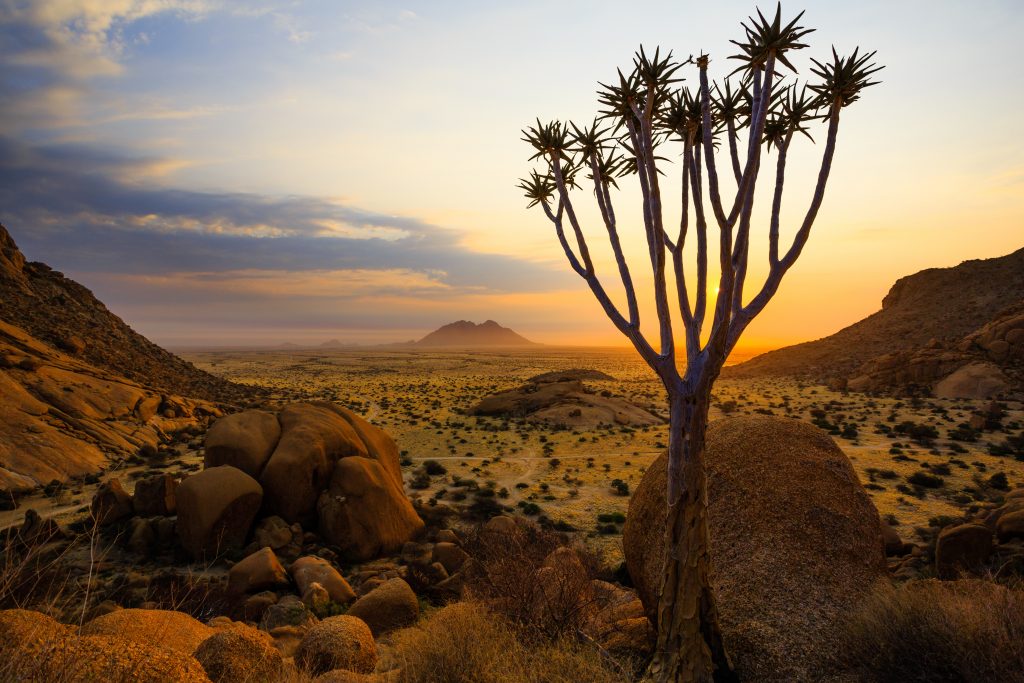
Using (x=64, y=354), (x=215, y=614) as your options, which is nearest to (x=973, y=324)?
(x=215, y=614)

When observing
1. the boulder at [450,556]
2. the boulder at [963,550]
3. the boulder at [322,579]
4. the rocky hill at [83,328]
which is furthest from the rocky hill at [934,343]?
the rocky hill at [83,328]

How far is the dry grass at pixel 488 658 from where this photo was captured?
6352mm

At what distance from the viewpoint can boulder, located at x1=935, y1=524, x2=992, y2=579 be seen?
988cm

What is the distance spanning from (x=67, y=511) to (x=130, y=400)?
46.2 ft

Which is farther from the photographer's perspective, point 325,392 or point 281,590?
point 325,392

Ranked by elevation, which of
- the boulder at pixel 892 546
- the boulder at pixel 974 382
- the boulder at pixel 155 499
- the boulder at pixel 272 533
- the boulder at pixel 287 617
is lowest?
the boulder at pixel 287 617

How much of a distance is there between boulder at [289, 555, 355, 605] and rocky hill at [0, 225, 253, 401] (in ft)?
98.3

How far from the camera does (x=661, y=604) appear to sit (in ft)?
22.9

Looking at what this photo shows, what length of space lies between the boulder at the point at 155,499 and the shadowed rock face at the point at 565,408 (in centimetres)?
2478

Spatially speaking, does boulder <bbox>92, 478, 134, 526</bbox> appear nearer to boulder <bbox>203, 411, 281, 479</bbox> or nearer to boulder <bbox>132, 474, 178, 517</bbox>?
boulder <bbox>132, 474, 178, 517</bbox>

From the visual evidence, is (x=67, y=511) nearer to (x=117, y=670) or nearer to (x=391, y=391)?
(x=117, y=670)

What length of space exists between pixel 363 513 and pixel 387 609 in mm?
4524

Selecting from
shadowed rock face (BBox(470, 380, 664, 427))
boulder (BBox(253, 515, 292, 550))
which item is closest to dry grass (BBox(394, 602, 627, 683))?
boulder (BBox(253, 515, 292, 550))

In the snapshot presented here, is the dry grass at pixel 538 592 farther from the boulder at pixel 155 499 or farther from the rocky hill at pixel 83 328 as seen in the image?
the rocky hill at pixel 83 328
